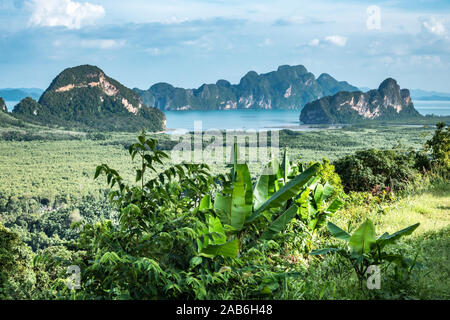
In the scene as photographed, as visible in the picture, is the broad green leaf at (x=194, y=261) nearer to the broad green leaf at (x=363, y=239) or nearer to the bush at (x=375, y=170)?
the broad green leaf at (x=363, y=239)

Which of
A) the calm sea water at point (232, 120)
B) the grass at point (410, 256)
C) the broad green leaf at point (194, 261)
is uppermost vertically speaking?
the calm sea water at point (232, 120)

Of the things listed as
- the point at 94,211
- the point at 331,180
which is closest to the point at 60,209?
the point at 94,211

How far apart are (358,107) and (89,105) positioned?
21.8 meters

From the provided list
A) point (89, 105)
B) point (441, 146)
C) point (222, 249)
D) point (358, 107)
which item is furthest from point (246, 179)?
point (358, 107)

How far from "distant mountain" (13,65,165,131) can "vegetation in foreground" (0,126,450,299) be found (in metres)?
17.8

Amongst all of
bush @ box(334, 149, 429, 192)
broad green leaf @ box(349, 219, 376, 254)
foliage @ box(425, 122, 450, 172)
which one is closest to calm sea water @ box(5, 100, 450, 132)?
bush @ box(334, 149, 429, 192)

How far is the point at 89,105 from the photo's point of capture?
23047mm

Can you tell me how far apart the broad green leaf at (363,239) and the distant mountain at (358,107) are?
2989cm

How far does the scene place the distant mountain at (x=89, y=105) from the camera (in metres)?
20.6

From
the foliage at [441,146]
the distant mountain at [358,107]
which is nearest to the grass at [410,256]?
the foliage at [441,146]

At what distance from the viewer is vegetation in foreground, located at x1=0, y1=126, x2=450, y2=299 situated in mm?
1284

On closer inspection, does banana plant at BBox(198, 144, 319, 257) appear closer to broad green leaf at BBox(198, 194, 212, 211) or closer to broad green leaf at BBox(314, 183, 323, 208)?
broad green leaf at BBox(198, 194, 212, 211)

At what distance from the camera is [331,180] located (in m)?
3.71
